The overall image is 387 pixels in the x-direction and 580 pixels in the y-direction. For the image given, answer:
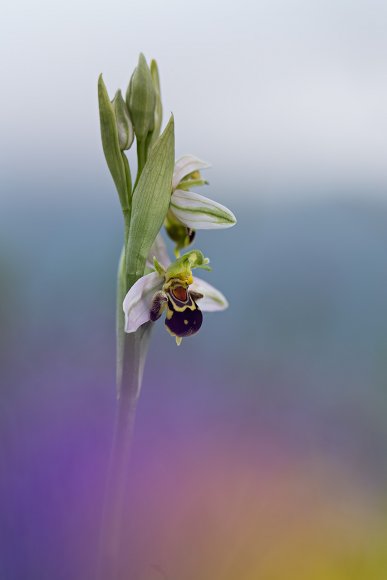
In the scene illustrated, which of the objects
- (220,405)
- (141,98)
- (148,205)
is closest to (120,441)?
(148,205)

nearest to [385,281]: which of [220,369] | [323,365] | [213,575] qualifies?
[323,365]

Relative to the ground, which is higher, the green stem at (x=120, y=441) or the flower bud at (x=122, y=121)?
the flower bud at (x=122, y=121)

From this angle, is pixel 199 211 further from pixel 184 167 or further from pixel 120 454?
pixel 120 454

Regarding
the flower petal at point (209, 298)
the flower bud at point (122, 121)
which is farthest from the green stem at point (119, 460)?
the flower bud at point (122, 121)

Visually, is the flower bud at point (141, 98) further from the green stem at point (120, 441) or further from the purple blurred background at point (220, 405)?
the purple blurred background at point (220, 405)

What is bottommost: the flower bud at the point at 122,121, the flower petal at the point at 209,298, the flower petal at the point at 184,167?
the flower petal at the point at 209,298

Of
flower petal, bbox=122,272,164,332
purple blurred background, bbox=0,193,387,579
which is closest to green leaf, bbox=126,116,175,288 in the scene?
flower petal, bbox=122,272,164,332
